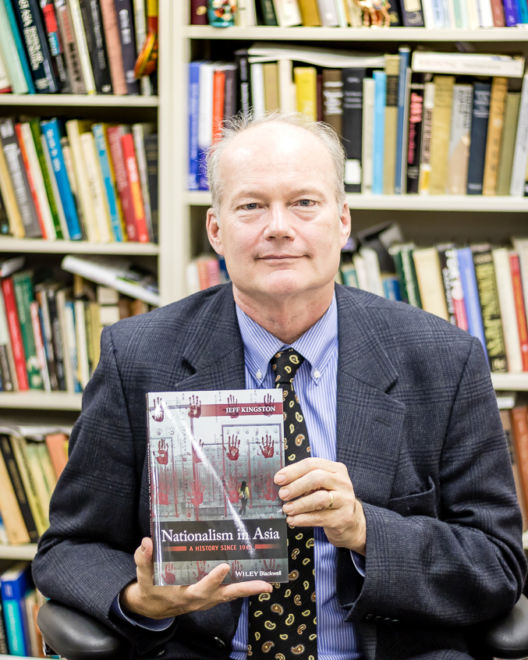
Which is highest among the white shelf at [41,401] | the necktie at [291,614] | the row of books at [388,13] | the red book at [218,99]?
the row of books at [388,13]

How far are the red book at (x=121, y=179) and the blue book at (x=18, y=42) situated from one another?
24 cm

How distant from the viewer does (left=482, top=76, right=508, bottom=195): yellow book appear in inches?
72.6

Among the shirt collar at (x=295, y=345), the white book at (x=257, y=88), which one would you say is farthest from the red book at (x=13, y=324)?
the shirt collar at (x=295, y=345)

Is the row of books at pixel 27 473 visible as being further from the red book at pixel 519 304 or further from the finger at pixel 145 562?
the red book at pixel 519 304

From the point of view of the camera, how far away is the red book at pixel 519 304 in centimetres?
191

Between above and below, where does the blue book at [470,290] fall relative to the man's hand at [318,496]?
below

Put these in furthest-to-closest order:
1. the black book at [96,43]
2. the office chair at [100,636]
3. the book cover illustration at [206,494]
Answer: the black book at [96,43] < the office chair at [100,636] < the book cover illustration at [206,494]

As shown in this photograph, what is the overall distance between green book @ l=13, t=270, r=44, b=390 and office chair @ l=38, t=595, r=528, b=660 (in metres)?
0.97

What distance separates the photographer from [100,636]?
3.75 ft

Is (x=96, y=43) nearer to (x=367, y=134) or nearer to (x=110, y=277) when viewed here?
Answer: (x=110, y=277)

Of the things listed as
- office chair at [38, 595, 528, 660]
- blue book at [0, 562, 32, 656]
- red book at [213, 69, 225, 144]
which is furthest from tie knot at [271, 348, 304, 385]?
blue book at [0, 562, 32, 656]

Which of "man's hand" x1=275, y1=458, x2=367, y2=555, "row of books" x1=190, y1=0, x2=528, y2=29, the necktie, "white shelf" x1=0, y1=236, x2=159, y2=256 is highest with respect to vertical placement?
"row of books" x1=190, y1=0, x2=528, y2=29

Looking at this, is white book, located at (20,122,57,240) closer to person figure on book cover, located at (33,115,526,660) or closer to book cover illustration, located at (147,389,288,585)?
person figure on book cover, located at (33,115,526,660)

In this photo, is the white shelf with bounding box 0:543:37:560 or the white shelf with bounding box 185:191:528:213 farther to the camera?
the white shelf with bounding box 0:543:37:560
